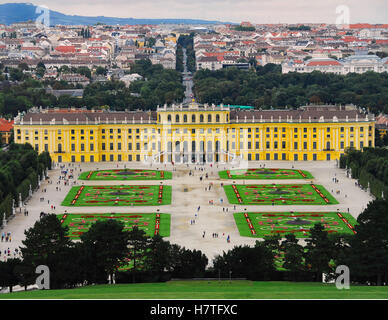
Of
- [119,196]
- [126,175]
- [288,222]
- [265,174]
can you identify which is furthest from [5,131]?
[288,222]

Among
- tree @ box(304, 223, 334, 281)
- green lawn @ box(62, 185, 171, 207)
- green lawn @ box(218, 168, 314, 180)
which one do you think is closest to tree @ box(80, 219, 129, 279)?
tree @ box(304, 223, 334, 281)

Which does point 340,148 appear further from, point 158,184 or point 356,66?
point 356,66

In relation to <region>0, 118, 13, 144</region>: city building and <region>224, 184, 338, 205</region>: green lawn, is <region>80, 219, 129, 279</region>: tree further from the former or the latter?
<region>0, 118, 13, 144</region>: city building

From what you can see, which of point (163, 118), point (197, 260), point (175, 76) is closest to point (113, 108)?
point (163, 118)

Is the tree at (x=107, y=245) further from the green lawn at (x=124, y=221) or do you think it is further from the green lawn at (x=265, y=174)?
the green lawn at (x=265, y=174)

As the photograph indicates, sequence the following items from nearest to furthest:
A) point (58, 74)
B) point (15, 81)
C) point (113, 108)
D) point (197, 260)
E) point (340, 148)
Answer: point (197, 260), point (340, 148), point (113, 108), point (15, 81), point (58, 74)

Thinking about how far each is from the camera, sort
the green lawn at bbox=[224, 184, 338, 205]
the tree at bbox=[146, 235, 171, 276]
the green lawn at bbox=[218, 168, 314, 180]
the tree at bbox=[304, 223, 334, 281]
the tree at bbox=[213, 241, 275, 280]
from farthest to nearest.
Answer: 1. the green lawn at bbox=[218, 168, 314, 180]
2. the green lawn at bbox=[224, 184, 338, 205]
3. the tree at bbox=[146, 235, 171, 276]
4. the tree at bbox=[213, 241, 275, 280]
5. the tree at bbox=[304, 223, 334, 281]
